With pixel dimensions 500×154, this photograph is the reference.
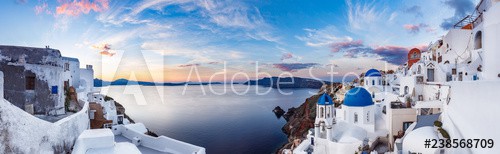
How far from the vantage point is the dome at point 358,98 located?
674 inches

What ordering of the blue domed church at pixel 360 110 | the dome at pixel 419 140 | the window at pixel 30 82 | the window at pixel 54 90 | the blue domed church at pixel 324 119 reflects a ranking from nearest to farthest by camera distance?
the dome at pixel 419 140
the window at pixel 30 82
the window at pixel 54 90
the blue domed church at pixel 324 119
the blue domed church at pixel 360 110

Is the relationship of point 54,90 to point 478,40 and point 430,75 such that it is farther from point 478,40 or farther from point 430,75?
point 478,40

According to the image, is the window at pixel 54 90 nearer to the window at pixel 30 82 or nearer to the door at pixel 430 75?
the window at pixel 30 82

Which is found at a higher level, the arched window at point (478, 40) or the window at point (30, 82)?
the arched window at point (478, 40)

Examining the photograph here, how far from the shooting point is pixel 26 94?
11180 millimetres

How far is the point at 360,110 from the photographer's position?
17000 mm

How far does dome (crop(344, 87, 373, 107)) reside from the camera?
56.2 ft

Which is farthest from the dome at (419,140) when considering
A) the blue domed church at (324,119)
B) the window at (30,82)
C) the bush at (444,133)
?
the window at (30,82)

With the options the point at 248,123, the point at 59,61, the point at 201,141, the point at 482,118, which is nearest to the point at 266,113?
the point at 248,123

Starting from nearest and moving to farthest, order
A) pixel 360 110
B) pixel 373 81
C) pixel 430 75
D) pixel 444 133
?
1. pixel 444 133
2. pixel 360 110
3. pixel 430 75
4. pixel 373 81

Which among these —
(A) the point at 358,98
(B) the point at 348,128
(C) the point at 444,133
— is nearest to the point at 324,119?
(B) the point at 348,128

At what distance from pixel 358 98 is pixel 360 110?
807mm

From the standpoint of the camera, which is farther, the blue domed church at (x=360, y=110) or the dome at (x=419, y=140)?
the blue domed church at (x=360, y=110)

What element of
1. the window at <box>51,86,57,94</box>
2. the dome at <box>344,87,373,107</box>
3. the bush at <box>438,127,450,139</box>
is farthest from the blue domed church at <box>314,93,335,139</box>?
the window at <box>51,86,57,94</box>
